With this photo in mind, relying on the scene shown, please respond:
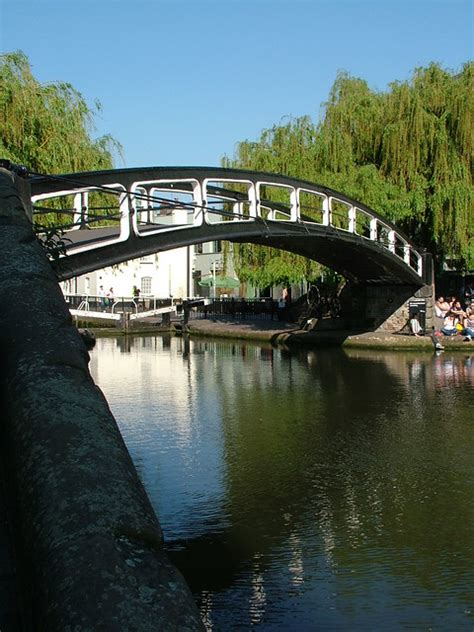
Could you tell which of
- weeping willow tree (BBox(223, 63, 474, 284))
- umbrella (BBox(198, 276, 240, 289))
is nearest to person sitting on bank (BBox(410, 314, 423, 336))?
weeping willow tree (BBox(223, 63, 474, 284))

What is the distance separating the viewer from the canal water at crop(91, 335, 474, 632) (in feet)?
17.0

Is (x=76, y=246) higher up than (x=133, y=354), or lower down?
higher up

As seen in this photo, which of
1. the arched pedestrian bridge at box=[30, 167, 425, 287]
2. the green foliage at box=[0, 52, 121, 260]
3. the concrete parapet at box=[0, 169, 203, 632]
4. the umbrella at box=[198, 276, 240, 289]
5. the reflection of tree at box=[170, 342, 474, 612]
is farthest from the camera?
the umbrella at box=[198, 276, 240, 289]

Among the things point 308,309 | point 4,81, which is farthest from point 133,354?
point 4,81

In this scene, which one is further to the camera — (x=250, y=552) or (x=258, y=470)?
(x=258, y=470)

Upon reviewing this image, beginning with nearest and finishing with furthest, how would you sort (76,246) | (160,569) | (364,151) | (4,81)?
(160,569)
(76,246)
(4,81)
(364,151)

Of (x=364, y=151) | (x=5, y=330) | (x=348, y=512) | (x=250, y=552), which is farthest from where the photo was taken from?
(x=364, y=151)

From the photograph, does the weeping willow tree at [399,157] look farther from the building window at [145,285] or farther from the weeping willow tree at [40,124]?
the building window at [145,285]

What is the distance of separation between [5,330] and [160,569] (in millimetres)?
1292

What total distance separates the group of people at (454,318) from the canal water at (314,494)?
7.11 m

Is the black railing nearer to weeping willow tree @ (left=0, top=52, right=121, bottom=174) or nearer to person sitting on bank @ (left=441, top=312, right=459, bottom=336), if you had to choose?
person sitting on bank @ (left=441, top=312, right=459, bottom=336)

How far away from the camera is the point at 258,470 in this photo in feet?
28.4

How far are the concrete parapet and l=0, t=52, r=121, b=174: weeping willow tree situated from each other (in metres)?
11.4

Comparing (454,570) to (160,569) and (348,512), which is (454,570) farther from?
(160,569)
